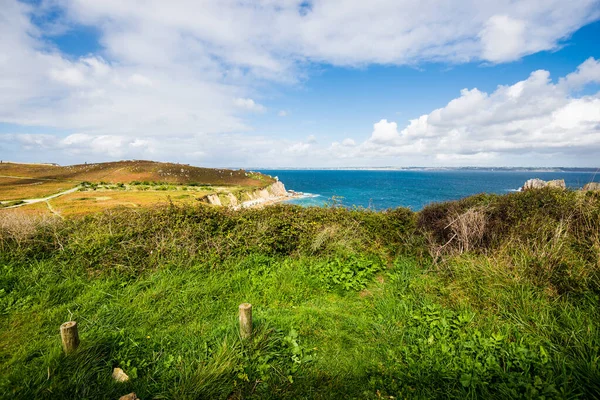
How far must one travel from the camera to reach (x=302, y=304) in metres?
5.32

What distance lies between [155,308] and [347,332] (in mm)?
3635

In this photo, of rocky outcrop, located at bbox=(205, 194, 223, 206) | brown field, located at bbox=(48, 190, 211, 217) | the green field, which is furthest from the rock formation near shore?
the green field

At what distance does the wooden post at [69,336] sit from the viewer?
333 cm

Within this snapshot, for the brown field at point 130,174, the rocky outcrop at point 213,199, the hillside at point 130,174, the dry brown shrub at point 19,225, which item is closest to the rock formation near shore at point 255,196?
the rocky outcrop at point 213,199

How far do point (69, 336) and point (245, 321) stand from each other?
222cm

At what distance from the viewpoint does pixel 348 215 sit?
9625 millimetres

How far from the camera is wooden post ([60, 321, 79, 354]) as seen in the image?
3.33 meters

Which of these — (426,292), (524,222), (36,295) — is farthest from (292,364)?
(524,222)

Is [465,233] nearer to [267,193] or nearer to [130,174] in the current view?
[267,193]

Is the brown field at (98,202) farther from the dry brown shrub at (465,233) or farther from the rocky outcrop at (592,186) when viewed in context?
the rocky outcrop at (592,186)

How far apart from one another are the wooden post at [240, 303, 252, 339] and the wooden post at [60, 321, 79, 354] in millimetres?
2134

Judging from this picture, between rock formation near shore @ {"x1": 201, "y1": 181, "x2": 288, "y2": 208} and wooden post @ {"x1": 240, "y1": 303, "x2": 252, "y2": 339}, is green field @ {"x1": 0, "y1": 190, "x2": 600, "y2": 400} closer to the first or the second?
wooden post @ {"x1": 240, "y1": 303, "x2": 252, "y2": 339}

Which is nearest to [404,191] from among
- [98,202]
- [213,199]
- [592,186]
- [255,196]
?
[255,196]

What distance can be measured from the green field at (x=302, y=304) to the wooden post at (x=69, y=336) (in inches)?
3.9
